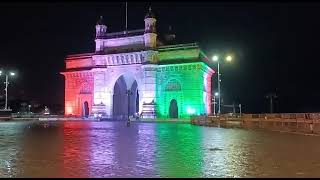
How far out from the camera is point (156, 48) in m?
69.8

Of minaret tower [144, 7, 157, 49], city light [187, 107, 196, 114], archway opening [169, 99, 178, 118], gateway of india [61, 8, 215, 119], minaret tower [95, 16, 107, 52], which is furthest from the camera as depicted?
minaret tower [95, 16, 107, 52]

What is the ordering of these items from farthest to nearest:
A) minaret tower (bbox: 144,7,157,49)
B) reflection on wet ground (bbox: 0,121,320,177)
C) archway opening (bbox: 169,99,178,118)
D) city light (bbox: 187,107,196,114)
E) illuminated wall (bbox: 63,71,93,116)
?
illuminated wall (bbox: 63,71,93,116) < archway opening (bbox: 169,99,178,118) < minaret tower (bbox: 144,7,157,49) < city light (bbox: 187,107,196,114) < reflection on wet ground (bbox: 0,121,320,177)

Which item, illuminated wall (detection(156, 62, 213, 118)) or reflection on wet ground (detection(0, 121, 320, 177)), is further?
illuminated wall (detection(156, 62, 213, 118))

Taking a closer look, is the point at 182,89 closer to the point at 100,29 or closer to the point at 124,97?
the point at 124,97

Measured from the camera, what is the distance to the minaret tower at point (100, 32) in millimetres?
74812

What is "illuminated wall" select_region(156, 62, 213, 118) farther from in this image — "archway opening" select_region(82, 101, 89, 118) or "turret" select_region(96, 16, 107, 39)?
"archway opening" select_region(82, 101, 89, 118)

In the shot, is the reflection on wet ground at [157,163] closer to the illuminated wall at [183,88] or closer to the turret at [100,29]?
the illuminated wall at [183,88]

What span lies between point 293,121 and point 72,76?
5601 centimetres

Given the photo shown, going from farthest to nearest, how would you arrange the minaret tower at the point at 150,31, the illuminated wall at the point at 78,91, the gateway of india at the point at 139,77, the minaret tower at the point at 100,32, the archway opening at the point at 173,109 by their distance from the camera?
the illuminated wall at the point at 78,91
the minaret tower at the point at 100,32
the archway opening at the point at 173,109
the minaret tower at the point at 150,31
the gateway of india at the point at 139,77

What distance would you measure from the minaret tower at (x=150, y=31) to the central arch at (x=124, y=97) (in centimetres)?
936

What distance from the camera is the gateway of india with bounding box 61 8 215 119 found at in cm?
6750

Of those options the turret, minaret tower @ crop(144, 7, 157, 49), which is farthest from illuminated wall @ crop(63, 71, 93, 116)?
minaret tower @ crop(144, 7, 157, 49)

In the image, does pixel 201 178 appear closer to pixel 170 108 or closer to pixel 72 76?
pixel 170 108

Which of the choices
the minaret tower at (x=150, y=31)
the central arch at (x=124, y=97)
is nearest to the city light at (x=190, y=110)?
the minaret tower at (x=150, y=31)
